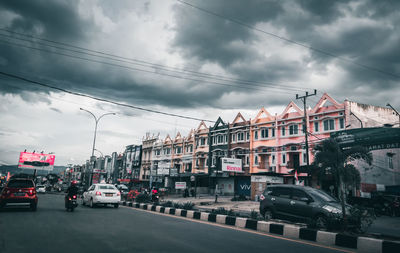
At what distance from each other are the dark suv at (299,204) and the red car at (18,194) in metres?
11.2

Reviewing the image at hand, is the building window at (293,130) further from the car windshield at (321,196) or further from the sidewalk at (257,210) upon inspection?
the car windshield at (321,196)

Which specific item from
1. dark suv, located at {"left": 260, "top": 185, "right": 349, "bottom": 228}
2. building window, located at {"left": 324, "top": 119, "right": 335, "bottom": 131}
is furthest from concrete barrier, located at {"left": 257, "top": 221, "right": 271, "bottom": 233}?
building window, located at {"left": 324, "top": 119, "right": 335, "bottom": 131}

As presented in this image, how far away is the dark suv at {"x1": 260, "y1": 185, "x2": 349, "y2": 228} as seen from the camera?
33.6 ft

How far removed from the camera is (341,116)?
96.3 feet

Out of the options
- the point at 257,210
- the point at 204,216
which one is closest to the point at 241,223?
the point at 204,216

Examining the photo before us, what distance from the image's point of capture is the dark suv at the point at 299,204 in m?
10.2

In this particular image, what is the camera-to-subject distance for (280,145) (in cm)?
3500

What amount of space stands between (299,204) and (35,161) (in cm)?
6841

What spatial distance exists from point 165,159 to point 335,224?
50.2 metres

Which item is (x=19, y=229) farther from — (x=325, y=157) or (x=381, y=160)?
(x=381, y=160)

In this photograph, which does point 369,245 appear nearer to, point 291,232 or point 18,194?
point 291,232

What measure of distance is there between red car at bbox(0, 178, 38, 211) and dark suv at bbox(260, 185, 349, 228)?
36.7ft

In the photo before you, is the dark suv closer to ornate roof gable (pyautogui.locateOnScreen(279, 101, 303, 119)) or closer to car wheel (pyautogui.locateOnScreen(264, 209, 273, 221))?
car wheel (pyautogui.locateOnScreen(264, 209, 273, 221))

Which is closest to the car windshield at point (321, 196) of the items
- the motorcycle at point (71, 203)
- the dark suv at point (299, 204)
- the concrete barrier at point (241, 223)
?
the dark suv at point (299, 204)
